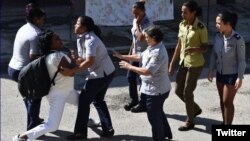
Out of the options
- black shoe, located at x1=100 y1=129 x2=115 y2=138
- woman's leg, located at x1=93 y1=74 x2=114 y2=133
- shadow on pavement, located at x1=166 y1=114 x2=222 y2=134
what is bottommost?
shadow on pavement, located at x1=166 y1=114 x2=222 y2=134

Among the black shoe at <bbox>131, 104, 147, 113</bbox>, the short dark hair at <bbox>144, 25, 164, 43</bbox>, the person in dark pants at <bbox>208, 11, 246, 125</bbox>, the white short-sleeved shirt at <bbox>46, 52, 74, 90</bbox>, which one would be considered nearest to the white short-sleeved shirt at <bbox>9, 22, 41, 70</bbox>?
the white short-sleeved shirt at <bbox>46, 52, 74, 90</bbox>

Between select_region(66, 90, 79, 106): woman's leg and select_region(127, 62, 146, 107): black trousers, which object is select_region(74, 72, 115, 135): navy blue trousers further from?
select_region(127, 62, 146, 107): black trousers

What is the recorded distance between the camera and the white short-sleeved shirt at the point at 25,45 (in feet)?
23.9

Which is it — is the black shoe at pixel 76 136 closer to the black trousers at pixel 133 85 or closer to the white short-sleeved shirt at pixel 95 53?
the white short-sleeved shirt at pixel 95 53

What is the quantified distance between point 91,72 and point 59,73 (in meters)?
0.51

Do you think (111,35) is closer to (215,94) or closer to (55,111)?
(215,94)

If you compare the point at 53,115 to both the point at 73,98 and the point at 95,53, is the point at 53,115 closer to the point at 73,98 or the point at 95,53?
the point at 73,98

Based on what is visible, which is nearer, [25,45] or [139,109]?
[25,45]

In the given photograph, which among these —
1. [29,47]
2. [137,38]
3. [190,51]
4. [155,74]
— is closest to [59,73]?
[29,47]

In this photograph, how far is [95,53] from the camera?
23.9 feet

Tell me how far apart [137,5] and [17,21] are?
704 centimetres

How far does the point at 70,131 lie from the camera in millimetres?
8023

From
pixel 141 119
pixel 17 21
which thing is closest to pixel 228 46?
pixel 141 119

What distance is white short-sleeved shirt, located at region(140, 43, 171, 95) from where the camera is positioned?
269 inches
